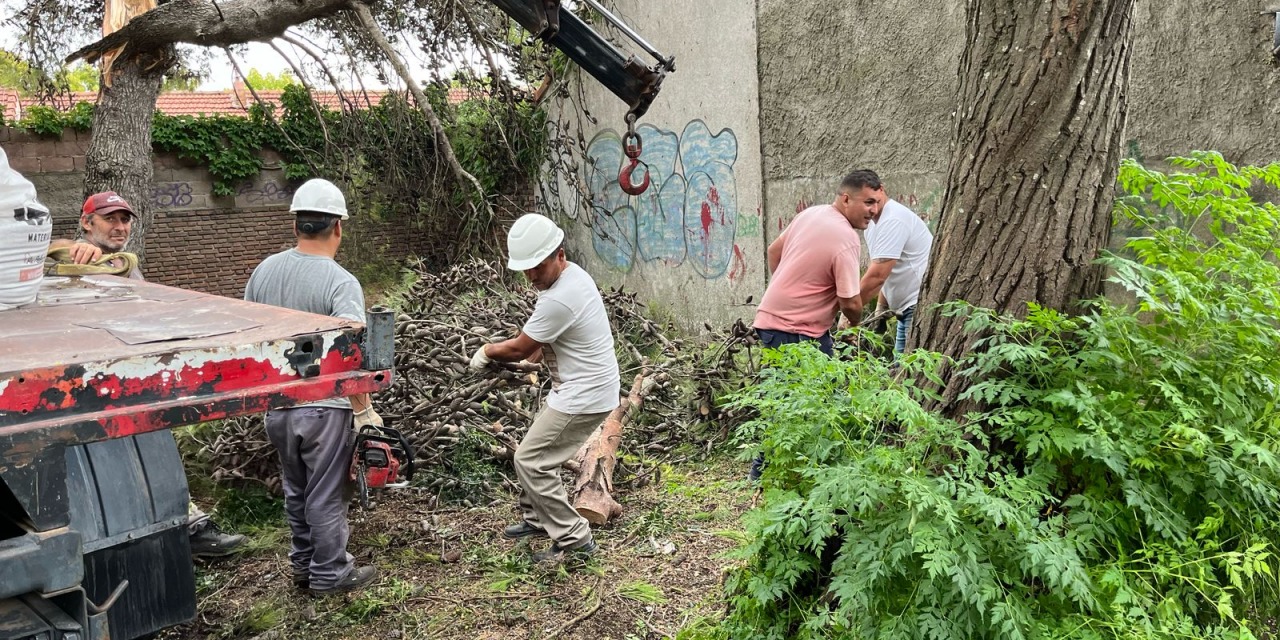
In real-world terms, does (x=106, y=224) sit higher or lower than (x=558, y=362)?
higher

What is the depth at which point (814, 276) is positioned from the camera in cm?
516

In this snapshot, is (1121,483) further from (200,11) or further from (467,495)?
(200,11)

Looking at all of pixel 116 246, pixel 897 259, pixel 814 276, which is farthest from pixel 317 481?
pixel 897 259

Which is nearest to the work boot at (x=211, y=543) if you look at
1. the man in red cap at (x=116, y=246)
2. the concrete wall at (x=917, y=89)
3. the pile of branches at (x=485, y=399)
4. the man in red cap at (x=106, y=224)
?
the man in red cap at (x=116, y=246)

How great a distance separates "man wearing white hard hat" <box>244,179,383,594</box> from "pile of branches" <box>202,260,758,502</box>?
982 mm

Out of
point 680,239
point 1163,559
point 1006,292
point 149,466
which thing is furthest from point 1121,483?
point 680,239

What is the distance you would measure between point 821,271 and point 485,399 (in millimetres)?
2681

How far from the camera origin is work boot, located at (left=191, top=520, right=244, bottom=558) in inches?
197

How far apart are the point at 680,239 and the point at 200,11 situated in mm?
5627

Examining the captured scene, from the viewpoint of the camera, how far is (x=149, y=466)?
3.41m

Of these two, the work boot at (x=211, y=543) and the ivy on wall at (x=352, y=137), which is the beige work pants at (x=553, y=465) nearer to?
the work boot at (x=211, y=543)

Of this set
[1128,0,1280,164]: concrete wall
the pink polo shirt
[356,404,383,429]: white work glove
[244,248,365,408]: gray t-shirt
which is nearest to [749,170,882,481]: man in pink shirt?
the pink polo shirt

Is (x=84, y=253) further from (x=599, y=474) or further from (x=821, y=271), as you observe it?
(x=821, y=271)

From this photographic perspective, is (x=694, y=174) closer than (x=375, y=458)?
No
